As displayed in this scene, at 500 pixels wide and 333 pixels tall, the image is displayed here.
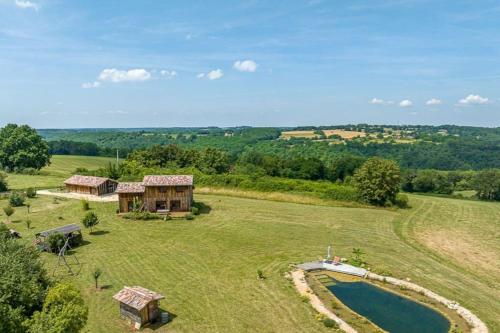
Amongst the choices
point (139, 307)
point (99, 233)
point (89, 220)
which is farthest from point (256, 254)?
point (89, 220)

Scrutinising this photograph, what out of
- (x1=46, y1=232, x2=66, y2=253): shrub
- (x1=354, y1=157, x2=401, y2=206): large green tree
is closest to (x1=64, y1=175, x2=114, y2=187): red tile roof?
(x1=46, y1=232, x2=66, y2=253): shrub

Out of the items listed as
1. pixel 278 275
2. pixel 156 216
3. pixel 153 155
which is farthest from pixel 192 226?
pixel 153 155

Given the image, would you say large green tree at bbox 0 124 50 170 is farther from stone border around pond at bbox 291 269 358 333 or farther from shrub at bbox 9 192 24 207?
stone border around pond at bbox 291 269 358 333

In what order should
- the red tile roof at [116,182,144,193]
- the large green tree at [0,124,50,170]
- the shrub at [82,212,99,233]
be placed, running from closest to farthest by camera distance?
the shrub at [82,212,99,233] → the red tile roof at [116,182,144,193] → the large green tree at [0,124,50,170]

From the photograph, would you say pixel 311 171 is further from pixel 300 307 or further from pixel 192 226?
pixel 300 307

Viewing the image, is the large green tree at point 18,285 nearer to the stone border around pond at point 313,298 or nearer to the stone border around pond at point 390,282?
the stone border around pond at point 313,298

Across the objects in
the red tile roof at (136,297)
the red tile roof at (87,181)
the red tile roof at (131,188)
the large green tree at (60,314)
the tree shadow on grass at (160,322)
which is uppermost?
the red tile roof at (131,188)

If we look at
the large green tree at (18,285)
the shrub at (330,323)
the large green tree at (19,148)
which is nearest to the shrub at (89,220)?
the large green tree at (18,285)

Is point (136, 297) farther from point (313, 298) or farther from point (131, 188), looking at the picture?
point (131, 188)
